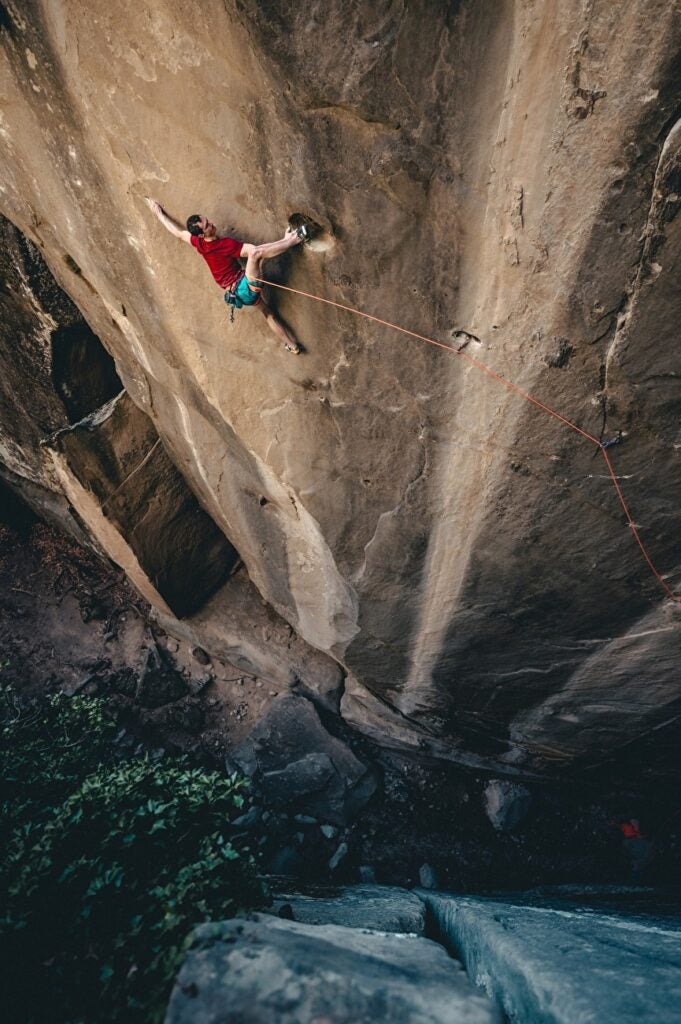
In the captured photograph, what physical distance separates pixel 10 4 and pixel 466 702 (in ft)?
22.6

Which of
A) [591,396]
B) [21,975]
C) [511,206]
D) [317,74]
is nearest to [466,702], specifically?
[591,396]

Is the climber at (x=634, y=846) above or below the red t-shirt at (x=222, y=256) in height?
below

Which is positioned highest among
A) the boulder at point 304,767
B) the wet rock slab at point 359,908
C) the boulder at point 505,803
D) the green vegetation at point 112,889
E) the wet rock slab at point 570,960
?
the boulder at point 505,803

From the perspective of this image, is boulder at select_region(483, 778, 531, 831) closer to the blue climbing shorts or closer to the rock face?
the rock face

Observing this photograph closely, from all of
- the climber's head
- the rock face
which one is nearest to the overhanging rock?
the rock face

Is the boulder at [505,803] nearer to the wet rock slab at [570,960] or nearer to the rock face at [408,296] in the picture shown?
the rock face at [408,296]

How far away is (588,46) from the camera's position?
221cm

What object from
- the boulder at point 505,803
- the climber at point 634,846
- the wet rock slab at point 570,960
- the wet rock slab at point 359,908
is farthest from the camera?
the boulder at point 505,803

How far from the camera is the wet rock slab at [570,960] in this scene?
235 centimetres

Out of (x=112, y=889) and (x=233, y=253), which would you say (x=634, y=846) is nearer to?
(x=112, y=889)

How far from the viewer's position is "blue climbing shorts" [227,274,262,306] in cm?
327

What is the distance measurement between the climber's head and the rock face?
186 millimetres

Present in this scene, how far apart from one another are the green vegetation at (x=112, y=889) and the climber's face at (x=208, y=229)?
13.1ft

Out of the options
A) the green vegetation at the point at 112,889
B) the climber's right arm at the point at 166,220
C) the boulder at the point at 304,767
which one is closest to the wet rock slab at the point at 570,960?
the green vegetation at the point at 112,889
